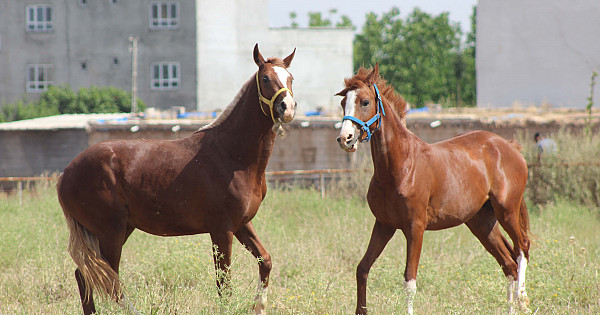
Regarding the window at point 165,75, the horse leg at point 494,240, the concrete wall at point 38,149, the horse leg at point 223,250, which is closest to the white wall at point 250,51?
the window at point 165,75

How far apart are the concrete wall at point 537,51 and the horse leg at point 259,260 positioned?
22036 millimetres

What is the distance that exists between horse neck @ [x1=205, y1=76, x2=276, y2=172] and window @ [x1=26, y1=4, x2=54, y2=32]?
31.4 meters

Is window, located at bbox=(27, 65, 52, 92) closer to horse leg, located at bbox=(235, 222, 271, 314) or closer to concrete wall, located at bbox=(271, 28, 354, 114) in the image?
concrete wall, located at bbox=(271, 28, 354, 114)

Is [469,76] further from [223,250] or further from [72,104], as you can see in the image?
[223,250]

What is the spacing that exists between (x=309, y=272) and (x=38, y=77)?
3062 centimetres

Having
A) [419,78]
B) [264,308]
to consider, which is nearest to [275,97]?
[264,308]

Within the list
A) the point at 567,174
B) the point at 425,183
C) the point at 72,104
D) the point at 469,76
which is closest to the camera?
the point at 425,183

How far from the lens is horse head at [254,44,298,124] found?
5.36 m

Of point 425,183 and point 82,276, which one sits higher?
point 425,183

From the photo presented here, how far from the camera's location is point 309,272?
24.7ft

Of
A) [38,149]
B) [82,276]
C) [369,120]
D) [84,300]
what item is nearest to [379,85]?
→ [369,120]

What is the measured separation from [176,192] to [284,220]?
5.38 meters

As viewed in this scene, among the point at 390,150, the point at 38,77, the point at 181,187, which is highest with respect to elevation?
the point at 38,77

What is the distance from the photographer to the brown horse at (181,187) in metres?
5.52
